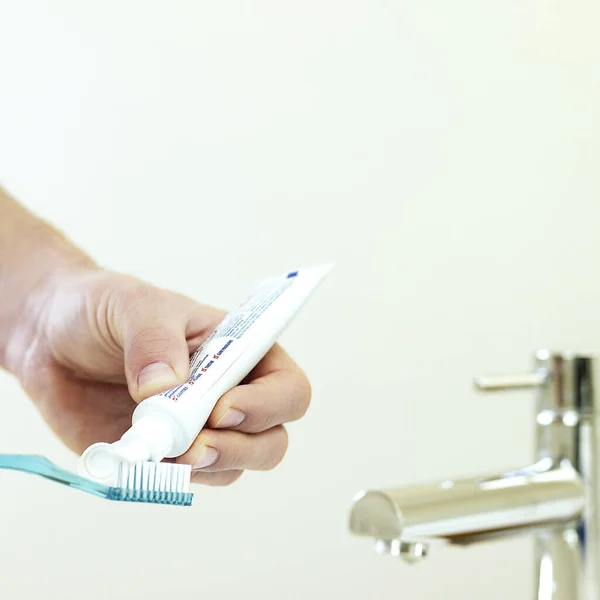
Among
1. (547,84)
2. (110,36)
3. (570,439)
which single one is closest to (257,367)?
(570,439)

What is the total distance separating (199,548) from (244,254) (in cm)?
29

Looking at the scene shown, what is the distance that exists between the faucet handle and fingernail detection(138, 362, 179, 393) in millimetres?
141

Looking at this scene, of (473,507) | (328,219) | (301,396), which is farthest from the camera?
(328,219)

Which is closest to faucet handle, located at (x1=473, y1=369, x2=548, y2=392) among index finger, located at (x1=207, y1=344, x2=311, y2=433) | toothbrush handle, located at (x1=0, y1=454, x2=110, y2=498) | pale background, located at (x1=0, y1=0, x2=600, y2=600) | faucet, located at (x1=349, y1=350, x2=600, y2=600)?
faucet, located at (x1=349, y1=350, x2=600, y2=600)

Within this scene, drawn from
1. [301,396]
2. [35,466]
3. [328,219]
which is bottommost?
[35,466]

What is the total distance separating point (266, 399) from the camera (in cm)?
43

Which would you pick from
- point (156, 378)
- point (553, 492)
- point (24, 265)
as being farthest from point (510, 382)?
point (24, 265)

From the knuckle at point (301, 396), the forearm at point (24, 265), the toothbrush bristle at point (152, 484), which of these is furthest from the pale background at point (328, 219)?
the toothbrush bristle at point (152, 484)

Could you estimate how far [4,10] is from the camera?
0.83 meters

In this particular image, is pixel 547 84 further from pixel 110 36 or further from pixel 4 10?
pixel 4 10

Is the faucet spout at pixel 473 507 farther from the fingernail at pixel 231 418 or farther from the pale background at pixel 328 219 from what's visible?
the pale background at pixel 328 219

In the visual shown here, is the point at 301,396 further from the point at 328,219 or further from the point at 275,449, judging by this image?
the point at 328,219

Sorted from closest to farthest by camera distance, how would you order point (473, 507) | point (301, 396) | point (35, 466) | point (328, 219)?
point (35, 466)
point (473, 507)
point (301, 396)
point (328, 219)

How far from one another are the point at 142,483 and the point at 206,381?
71 mm
